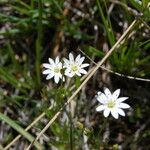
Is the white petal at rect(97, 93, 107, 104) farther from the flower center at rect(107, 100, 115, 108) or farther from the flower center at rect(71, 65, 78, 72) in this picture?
the flower center at rect(71, 65, 78, 72)

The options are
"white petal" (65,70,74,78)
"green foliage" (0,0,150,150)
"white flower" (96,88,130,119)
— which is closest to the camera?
"white flower" (96,88,130,119)

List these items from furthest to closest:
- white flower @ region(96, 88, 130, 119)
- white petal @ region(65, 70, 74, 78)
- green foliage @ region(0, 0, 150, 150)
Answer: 1. green foliage @ region(0, 0, 150, 150)
2. white petal @ region(65, 70, 74, 78)
3. white flower @ region(96, 88, 130, 119)

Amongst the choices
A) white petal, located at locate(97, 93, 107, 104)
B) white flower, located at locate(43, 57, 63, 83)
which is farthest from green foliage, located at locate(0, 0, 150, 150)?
white petal, located at locate(97, 93, 107, 104)

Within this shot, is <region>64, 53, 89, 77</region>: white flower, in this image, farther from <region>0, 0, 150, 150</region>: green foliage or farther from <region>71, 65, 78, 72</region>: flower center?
<region>0, 0, 150, 150</region>: green foliage

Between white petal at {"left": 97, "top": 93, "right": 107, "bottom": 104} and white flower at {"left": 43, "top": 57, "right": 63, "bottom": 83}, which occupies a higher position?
white flower at {"left": 43, "top": 57, "right": 63, "bottom": 83}

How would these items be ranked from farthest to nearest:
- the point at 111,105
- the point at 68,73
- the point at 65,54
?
1. the point at 65,54
2. the point at 68,73
3. the point at 111,105

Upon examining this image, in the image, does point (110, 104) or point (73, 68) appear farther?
point (73, 68)

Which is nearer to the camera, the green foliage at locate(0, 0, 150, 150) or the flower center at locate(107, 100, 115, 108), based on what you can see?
the flower center at locate(107, 100, 115, 108)

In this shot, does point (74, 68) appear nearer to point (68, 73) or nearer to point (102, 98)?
point (68, 73)

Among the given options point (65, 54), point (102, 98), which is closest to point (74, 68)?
point (102, 98)

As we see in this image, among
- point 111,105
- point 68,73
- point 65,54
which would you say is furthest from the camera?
point 65,54

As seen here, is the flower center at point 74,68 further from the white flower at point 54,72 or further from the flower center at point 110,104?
the flower center at point 110,104

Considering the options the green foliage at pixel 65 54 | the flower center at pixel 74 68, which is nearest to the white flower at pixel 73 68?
the flower center at pixel 74 68
